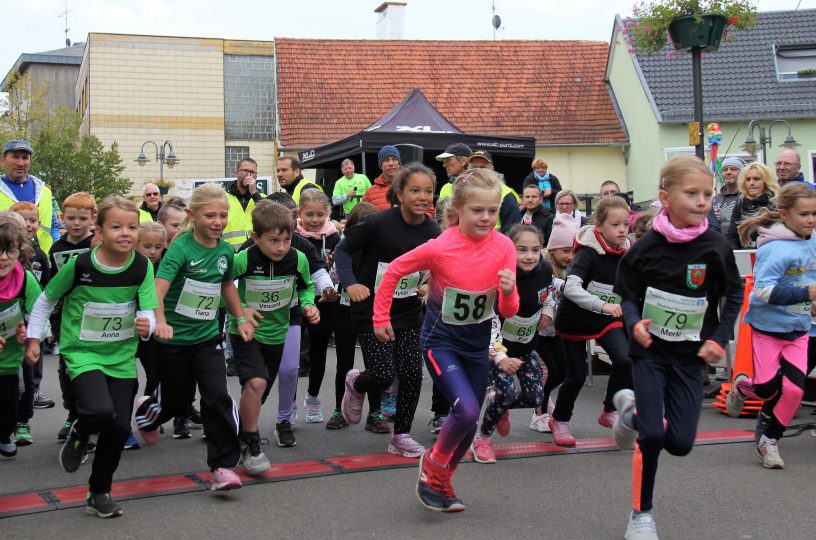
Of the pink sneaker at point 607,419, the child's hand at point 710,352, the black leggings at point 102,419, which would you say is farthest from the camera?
the pink sneaker at point 607,419

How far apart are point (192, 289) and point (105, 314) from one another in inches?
28.1

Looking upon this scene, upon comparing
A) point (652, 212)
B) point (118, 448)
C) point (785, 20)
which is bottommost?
point (118, 448)

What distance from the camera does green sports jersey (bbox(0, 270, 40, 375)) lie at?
6410 millimetres

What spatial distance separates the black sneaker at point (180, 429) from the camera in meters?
7.82

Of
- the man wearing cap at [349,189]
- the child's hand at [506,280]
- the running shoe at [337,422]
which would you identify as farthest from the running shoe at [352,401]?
the man wearing cap at [349,189]

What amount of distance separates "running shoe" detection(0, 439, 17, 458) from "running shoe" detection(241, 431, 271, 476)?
1.85 metres

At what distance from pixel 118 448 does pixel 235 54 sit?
132 feet

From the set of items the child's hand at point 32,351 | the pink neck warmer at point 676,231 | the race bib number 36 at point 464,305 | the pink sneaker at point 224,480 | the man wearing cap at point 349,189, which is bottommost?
the pink sneaker at point 224,480

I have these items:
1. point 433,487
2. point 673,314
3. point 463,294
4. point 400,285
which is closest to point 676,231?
point 673,314

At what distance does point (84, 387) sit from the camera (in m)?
5.58

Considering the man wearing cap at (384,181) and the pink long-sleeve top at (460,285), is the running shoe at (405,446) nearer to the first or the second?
the pink long-sleeve top at (460,285)

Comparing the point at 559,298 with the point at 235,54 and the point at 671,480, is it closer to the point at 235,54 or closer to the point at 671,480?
the point at 671,480

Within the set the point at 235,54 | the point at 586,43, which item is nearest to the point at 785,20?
the point at 586,43

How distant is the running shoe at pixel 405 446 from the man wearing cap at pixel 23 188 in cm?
465
